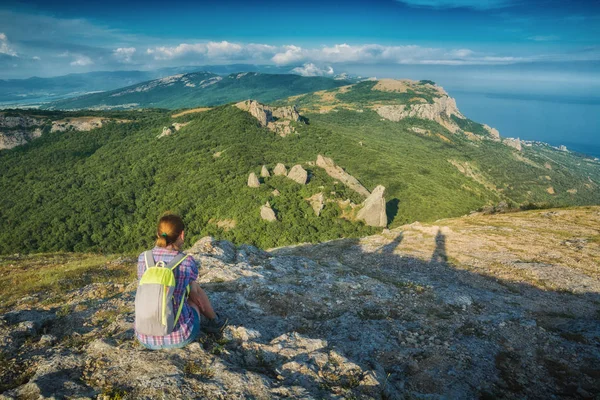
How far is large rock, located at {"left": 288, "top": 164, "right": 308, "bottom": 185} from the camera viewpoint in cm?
8562

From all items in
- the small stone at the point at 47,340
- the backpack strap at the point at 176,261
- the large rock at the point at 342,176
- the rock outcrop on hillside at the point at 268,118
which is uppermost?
the rock outcrop on hillside at the point at 268,118

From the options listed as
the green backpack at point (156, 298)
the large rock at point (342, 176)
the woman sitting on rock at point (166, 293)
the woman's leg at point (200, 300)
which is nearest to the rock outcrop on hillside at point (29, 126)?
the large rock at point (342, 176)

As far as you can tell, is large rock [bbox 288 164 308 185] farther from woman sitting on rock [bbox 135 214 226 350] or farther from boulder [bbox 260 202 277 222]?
woman sitting on rock [bbox 135 214 226 350]

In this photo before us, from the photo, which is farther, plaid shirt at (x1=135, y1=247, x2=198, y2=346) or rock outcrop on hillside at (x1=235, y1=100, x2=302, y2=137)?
rock outcrop on hillside at (x1=235, y1=100, x2=302, y2=137)

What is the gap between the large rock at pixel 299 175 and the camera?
8562cm

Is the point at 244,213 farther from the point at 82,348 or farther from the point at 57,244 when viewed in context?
the point at 82,348

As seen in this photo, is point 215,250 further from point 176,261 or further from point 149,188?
point 149,188

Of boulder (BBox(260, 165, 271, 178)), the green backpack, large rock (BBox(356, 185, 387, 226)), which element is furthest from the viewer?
boulder (BBox(260, 165, 271, 178))

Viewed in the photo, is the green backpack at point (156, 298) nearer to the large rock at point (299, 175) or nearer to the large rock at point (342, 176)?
the large rock at point (299, 175)

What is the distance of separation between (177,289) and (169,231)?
1367 millimetres

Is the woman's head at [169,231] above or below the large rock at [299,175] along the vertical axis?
above

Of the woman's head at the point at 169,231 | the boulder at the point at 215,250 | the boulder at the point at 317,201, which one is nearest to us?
the woman's head at the point at 169,231

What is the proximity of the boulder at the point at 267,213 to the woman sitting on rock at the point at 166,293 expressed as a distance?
6543 cm

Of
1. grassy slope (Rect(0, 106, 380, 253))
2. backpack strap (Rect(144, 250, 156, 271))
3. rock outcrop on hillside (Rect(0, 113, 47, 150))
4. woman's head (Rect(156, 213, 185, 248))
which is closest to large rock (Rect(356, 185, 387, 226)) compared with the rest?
grassy slope (Rect(0, 106, 380, 253))
